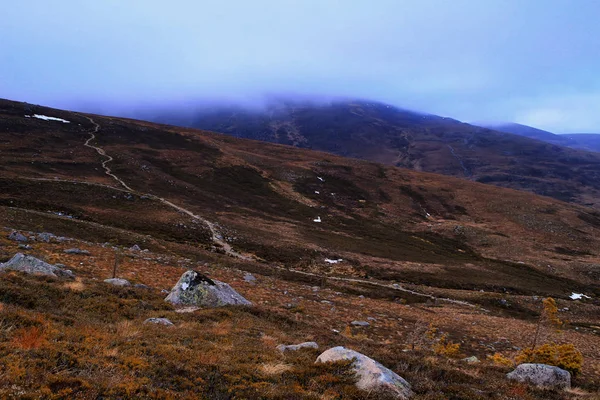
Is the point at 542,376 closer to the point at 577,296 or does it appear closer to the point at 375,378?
the point at 375,378

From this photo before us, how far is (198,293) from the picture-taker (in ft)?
62.2

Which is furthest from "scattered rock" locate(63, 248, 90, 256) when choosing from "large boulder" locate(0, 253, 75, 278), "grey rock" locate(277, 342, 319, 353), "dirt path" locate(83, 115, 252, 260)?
"grey rock" locate(277, 342, 319, 353)

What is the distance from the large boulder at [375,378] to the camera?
10.0 metres

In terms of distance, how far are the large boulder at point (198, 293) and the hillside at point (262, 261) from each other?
1.10 meters

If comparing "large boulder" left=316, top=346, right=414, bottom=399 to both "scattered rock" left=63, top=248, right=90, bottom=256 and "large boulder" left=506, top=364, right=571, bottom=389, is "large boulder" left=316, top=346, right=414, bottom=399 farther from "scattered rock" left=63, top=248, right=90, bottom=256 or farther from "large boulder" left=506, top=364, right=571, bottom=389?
"scattered rock" left=63, top=248, right=90, bottom=256

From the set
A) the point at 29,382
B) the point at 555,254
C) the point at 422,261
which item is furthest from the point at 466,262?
the point at 29,382

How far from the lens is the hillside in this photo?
408 inches

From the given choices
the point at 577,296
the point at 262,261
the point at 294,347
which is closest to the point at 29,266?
the point at 294,347

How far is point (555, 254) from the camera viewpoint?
68.4m

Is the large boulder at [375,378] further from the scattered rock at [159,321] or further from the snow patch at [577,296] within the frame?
the snow patch at [577,296]

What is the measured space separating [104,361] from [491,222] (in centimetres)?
9254

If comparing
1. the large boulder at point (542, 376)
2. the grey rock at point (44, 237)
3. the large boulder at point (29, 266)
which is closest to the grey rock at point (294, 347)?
the large boulder at point (542, 376)

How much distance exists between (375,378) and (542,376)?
817 centimetres

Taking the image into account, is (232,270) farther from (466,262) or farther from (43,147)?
(43,147)
